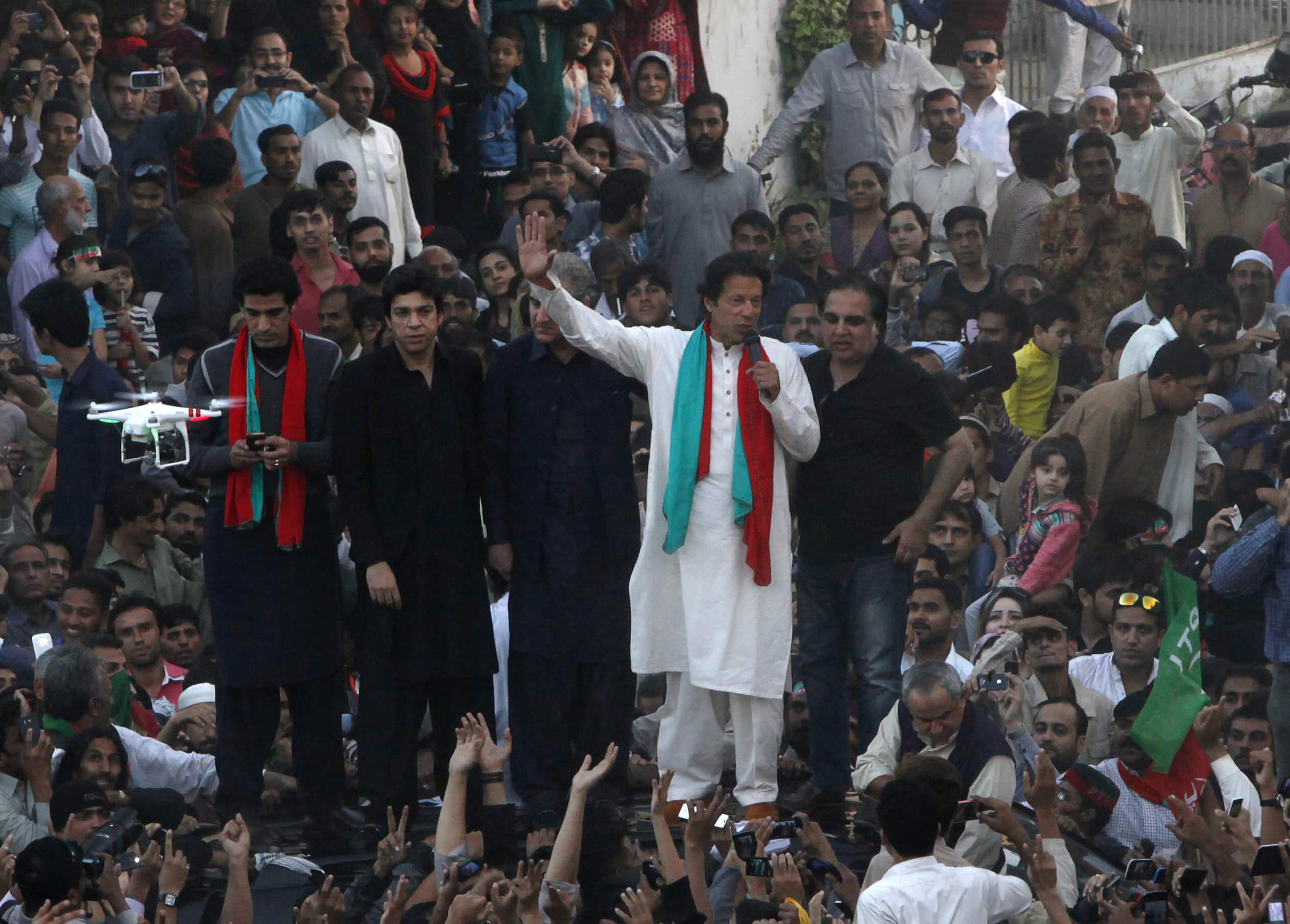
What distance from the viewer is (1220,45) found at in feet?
58.5

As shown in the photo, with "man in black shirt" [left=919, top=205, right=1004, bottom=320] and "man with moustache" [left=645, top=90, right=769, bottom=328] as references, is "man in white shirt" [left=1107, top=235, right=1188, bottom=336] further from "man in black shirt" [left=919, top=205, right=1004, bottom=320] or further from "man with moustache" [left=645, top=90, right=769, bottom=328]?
"man with moustache" [left=645, top=90, right=769, bottom=328]

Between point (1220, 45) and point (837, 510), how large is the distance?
11.9 metres

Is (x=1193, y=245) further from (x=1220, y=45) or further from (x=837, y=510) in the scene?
(x=1220, y=45)

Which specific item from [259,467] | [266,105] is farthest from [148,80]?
[259,467]

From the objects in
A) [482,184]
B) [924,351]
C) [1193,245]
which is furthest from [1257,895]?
[482,184]

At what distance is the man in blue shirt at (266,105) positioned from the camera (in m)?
11.3

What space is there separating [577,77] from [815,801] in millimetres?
6600

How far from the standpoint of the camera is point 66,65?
11.0m

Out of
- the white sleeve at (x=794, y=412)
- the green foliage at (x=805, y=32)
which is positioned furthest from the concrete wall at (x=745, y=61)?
the white sleeve at (x=794, y=412)

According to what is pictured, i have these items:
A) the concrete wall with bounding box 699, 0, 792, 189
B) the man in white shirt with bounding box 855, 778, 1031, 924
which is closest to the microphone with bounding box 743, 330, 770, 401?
the man in white shirt with bounding box 855, 778, 1031, 924

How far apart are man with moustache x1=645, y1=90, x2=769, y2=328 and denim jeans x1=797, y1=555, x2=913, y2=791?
161 inches

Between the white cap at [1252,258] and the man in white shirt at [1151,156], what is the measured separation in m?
1.14

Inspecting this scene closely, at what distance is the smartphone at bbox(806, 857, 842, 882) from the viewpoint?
5793mm

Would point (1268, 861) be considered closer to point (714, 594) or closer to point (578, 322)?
point (714, 594)
